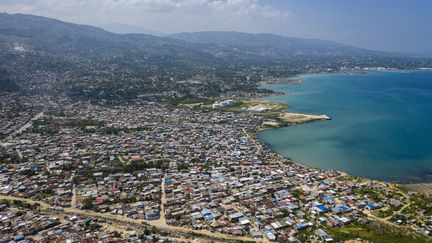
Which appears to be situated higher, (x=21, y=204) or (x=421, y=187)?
(x=421, y=187)

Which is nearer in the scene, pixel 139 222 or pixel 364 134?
pixel 139 222

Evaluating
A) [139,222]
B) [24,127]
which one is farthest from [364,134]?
[24,127]

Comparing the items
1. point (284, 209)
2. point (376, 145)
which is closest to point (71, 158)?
point (284, 209)

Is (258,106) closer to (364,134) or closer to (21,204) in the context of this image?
(364,134)

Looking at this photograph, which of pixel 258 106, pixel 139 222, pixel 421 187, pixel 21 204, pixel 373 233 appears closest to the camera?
pixel 373 233

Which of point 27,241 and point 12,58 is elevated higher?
point 12,58

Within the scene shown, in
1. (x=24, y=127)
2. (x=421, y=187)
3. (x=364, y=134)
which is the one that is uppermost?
(x=364, y=134)

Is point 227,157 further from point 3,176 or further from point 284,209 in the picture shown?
point 3,176

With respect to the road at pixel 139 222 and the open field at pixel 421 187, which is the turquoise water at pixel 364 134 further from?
the road at pixel 139 222
